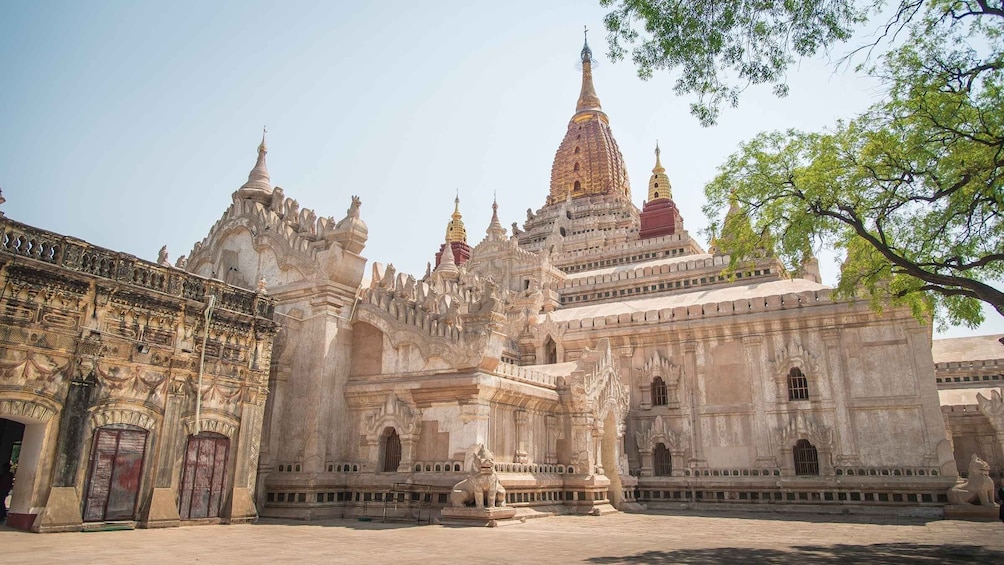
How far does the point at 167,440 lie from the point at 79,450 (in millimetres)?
2418

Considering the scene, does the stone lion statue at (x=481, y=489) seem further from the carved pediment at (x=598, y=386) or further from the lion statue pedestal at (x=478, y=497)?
the carved pediment at (x=598, y=386)

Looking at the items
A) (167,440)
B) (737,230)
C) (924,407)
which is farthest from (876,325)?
(167,440)

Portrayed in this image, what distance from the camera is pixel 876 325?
101 feet

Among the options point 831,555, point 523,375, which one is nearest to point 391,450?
point 523,375

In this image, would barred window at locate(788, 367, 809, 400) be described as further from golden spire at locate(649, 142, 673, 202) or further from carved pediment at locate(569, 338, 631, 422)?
golden spire at locate(649, 142, 673, 202)

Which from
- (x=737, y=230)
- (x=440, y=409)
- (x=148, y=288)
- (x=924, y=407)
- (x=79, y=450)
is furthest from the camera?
(x=924, y=407)

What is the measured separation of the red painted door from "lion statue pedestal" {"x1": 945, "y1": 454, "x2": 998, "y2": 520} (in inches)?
1044

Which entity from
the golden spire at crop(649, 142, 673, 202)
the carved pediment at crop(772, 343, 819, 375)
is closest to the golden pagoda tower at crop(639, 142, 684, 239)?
the golden spire at crop(649, 142, 673, 202)

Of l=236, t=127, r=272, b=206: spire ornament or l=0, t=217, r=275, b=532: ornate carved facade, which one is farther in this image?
l=236, t=127, r=272, b=206: spire ornament

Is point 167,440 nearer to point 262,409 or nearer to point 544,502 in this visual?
point 262,409

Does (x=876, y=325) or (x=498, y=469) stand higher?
(x=876, y=325)

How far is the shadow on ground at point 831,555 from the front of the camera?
13.2 metres

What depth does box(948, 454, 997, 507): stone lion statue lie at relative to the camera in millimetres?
25250

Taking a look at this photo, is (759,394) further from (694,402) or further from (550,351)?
(550,351)
